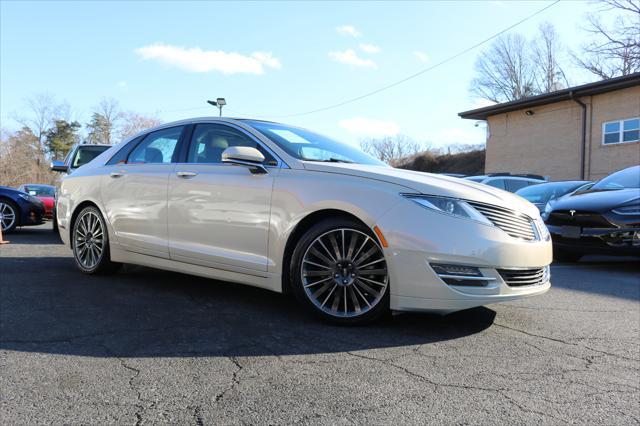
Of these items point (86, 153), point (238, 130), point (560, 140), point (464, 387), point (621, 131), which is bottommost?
point (464, 387)

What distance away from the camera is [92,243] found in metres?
5.41

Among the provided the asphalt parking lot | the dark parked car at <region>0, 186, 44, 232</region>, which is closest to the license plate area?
the asphalt parking lot

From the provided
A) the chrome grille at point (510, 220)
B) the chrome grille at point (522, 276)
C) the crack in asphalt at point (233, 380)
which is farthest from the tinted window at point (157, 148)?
the chrome grille at point (522, 276)

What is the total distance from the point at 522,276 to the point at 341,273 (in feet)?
4.08

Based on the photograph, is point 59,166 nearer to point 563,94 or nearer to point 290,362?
point 290,362

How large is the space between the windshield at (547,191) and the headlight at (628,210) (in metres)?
3.18

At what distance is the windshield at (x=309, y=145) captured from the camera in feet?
13.8

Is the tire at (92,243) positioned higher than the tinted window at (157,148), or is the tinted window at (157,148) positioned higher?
the tinted window at (157,148)

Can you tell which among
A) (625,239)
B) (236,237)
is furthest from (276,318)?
(625,239)

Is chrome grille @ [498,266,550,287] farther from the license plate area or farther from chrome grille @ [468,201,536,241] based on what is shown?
the license plate area

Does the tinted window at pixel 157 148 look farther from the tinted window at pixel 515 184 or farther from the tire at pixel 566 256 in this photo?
the tinted window at pixel 515 184

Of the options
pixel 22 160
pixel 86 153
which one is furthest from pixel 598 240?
pixel 22 160

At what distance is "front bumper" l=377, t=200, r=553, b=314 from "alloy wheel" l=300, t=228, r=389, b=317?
143 millimetres

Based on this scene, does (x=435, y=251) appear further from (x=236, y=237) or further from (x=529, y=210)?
(x=236, y=237)
